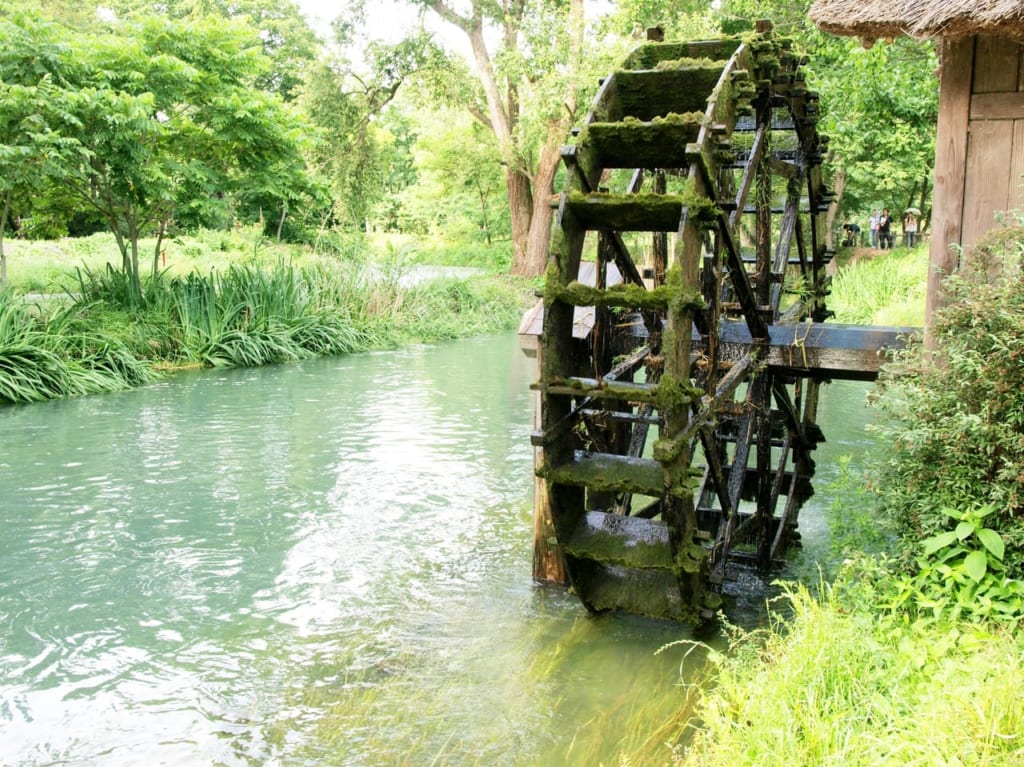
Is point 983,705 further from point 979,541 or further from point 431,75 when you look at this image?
point 431,75

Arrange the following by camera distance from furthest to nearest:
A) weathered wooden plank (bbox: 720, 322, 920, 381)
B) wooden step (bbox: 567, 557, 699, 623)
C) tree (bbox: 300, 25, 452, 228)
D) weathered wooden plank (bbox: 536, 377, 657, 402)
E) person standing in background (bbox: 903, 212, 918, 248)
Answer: person standing in background (bbox: 903, 212, 918, 248) → tree (bbox: 300, 25, 452, 228) → weathered wooden plank (bbox: 720, 322, 920, 381) → wooden step (bbox: 567, 557, 699, 623) → weathered wooden plank (bbox: 536, 377, 657, 402)

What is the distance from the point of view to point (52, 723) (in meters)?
4.69

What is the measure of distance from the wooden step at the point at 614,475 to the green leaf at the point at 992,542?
151 centimetres

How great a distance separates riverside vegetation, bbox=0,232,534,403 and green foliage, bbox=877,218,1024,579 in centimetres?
1066

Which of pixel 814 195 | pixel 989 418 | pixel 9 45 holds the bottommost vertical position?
pixel 989 418

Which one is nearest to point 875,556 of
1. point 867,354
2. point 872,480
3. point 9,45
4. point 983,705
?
point 872,480

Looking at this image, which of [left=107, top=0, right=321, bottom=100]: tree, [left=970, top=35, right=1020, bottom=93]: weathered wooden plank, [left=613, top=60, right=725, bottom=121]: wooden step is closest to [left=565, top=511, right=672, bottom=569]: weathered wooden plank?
[left=613, top=60, right=725, bottom=121]: wooden step

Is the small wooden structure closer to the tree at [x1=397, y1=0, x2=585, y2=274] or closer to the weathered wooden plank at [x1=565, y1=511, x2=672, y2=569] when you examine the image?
the weathered wooden plank at [x1=565, y1=511, x2=672, y2=569]

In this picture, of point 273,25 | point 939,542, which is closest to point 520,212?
point 273,25

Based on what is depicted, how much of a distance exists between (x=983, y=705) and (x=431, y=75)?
23.5 m

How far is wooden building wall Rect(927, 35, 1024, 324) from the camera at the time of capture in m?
5.15

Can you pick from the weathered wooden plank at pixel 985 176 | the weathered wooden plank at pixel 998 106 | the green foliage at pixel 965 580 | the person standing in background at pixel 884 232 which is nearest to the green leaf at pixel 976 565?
the green foliage at pixel 965 580

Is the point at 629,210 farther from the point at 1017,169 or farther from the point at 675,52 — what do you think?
the point at 1017,169

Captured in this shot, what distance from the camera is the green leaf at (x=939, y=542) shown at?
4.18 meters
